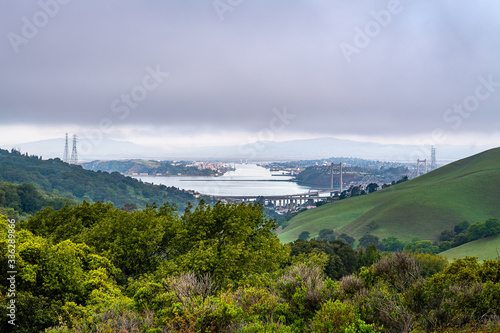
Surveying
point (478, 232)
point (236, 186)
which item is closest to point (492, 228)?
point (478, 232)

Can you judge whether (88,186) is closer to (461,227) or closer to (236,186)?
(236,186)

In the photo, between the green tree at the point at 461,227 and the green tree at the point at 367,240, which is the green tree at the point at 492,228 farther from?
the green tree at the point at 367,240

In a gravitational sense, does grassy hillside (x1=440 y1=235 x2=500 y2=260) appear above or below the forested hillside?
below

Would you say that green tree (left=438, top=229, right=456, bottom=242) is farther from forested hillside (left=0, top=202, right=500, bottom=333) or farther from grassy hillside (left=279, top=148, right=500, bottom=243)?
forested hillside (left=0, top=202, right=500, bottom=333)

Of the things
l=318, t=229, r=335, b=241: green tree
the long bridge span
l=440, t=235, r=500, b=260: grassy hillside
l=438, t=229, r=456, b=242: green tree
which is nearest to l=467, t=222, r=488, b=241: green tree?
l=440, t=235, r=500, b=260: grassy hillside

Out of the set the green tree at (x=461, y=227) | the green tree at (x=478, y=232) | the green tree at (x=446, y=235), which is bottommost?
the green tree at (x=446, y=235)

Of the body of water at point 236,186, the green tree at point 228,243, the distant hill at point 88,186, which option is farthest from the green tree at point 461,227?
the distant hill at point 88,186
